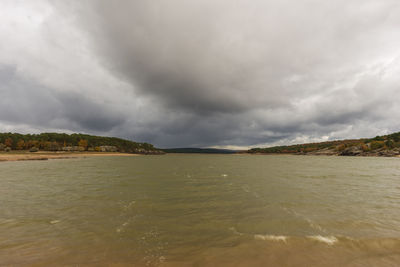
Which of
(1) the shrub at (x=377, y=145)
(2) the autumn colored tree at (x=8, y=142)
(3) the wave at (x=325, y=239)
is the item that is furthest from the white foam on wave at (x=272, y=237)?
(1) the shrub at (x=377, y=145)

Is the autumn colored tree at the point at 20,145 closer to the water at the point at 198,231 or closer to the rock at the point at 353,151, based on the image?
the water at the point at 198,231

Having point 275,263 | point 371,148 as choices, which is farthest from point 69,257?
point 371,148

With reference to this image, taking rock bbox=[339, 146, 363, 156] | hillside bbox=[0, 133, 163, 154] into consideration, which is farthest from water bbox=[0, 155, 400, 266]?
rock bbox=[339, 146, 363, 156]

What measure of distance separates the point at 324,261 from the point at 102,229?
10.1 meters

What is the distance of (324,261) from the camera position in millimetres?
6133

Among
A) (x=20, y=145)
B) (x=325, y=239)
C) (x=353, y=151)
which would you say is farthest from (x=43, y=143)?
(x=353, y=151)

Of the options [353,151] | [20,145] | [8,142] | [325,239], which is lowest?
[325,239]

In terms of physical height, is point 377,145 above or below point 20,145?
below

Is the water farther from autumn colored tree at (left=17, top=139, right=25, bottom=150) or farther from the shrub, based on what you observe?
the shrub

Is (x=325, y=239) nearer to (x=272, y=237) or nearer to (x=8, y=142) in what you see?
(x=272, y=237)

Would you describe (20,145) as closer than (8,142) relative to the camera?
No

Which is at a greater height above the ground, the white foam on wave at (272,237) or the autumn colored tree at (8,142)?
the autumn colored tree at (8,142)

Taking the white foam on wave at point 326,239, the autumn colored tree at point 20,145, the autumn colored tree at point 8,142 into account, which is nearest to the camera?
the white foam on wave at point 326,239

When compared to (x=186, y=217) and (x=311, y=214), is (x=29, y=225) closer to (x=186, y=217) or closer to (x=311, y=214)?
(x=186, y=217)
